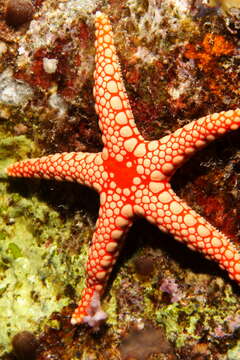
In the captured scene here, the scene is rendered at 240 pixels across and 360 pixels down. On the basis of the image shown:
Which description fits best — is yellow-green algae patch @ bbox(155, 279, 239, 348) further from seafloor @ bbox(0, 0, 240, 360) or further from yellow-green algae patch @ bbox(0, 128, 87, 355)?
yellow-green algae patch @ bbox(0, 128, 87, 355)

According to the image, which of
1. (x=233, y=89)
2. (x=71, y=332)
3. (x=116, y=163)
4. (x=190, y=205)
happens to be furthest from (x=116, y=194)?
(x=71, y=332)

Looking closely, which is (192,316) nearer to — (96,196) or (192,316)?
(192,316)

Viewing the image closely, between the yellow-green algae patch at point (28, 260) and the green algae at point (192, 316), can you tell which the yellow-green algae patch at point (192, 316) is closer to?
the green algae at point (192, 316)

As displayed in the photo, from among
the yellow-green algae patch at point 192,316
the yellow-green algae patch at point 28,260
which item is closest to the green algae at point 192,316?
the yellow-green algae patch at point 192,316

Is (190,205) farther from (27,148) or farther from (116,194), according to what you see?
(27,148)

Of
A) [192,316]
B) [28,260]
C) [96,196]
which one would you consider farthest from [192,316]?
[28,260]
